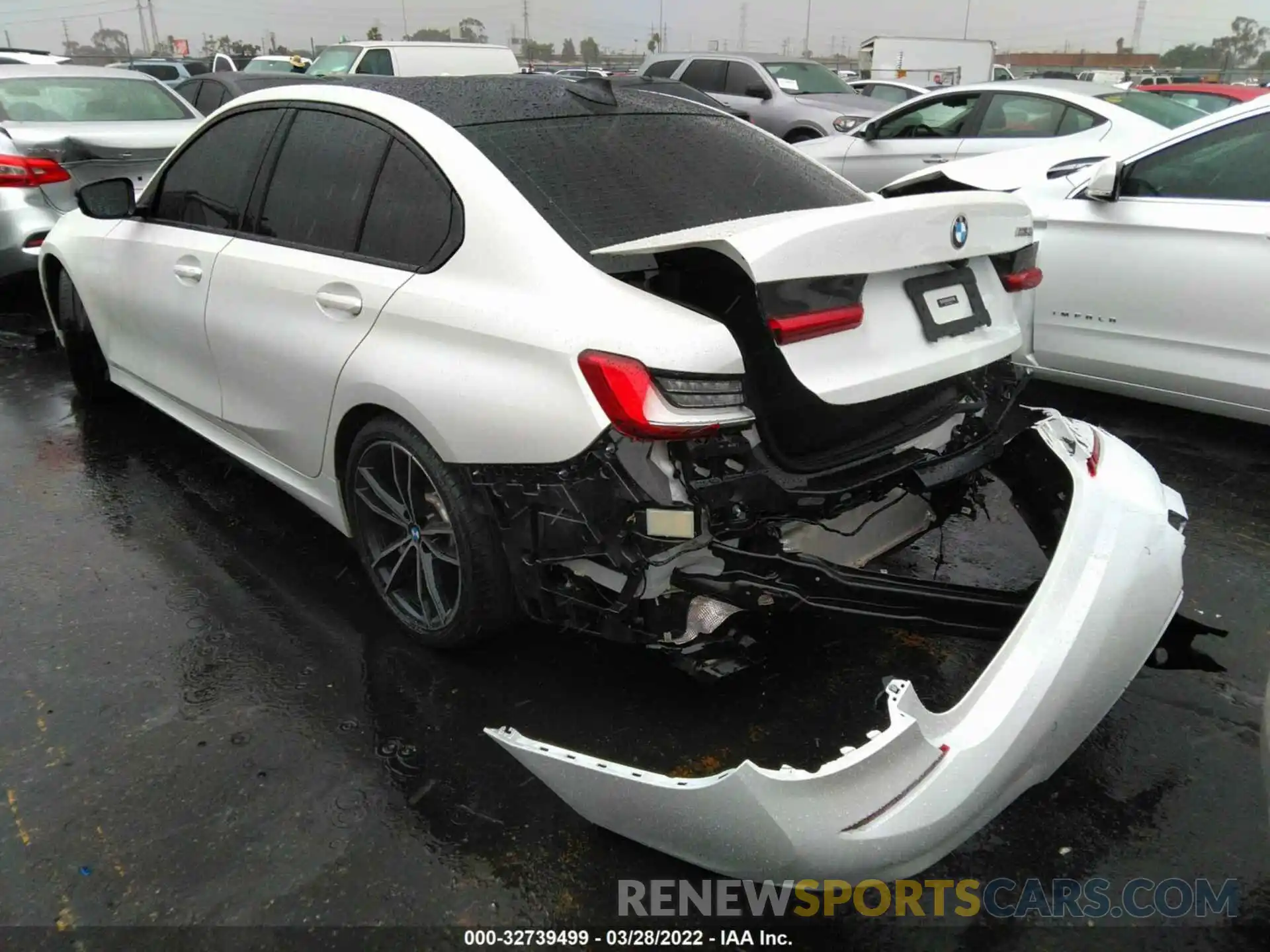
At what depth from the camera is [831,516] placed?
246 centimetres

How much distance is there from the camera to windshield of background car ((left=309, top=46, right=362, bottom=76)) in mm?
12922

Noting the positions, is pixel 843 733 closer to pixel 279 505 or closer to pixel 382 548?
pixel 382 548

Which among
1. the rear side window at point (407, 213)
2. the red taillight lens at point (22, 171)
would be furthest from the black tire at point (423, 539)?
the red taillight lens at point (22, 171)

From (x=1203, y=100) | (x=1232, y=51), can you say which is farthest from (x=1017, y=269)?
(x=1232, y=51)

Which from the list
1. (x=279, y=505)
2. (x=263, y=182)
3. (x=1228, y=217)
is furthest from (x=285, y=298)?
(x=1228, y=217)

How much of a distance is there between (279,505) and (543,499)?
6.96 feet

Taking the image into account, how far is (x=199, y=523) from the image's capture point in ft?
13.1

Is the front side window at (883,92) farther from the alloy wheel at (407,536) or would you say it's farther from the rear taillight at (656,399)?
the rear taillight at (656,399)

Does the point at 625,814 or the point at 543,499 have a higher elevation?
the point at 543,499

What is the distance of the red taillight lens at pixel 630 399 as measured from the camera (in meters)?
2.18

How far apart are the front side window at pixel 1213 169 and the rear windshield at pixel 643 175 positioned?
1952mm

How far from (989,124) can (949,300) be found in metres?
7.23

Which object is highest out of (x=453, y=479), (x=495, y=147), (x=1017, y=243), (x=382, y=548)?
(x=495, y=147)

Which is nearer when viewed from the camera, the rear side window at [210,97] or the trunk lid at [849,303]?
the trunk lid at [849,303]
